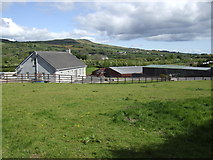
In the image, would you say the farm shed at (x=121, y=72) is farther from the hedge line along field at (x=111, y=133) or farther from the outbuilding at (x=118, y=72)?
the hedge line along field at (x=111, y=133)

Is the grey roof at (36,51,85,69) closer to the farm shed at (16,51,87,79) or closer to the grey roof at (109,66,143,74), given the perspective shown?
the farm shed at (16,51,87,79)

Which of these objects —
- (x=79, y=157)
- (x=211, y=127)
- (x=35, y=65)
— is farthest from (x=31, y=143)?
(x=35, y=65)

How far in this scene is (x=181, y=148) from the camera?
6.32 m

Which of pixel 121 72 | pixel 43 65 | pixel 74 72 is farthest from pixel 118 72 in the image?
pixel 43 65

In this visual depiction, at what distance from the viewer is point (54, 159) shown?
19.6 ft

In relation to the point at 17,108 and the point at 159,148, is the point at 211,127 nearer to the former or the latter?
the point at 159,148

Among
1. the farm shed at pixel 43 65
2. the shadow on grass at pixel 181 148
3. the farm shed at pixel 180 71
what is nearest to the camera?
the shadow on grass at pixel 181 148

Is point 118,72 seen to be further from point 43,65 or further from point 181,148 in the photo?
point 181,148

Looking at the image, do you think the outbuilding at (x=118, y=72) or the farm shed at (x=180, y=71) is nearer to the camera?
the farm shed at (x=180, y=71)

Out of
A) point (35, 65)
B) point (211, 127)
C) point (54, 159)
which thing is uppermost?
point (35, 65)

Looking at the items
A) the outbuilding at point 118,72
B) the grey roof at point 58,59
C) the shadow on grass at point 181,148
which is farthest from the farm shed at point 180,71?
the shadow on grass at point 181,148

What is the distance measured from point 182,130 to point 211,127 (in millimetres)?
1055

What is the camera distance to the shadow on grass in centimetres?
587

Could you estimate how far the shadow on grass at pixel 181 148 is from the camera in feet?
19.3
